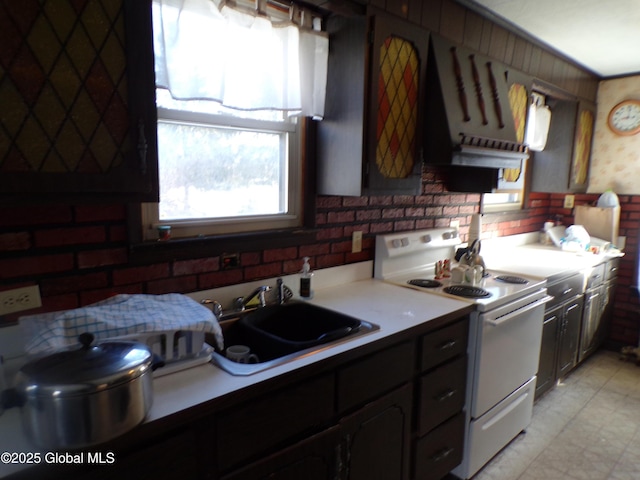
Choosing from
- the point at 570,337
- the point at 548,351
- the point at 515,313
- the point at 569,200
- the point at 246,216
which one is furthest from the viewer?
the point at 569,200

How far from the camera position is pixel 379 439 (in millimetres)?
1565

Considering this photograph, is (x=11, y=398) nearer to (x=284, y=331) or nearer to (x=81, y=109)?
(x=81, y=109)

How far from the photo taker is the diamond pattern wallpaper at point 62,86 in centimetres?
92

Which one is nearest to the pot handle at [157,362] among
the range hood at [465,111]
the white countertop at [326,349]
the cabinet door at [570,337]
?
the white countertop at [326,349]

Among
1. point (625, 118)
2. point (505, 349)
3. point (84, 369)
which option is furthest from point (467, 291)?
point (625, 118)

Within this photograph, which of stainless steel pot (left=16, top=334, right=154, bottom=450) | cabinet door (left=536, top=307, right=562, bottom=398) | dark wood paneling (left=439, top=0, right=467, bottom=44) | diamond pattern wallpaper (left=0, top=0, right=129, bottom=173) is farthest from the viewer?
cabinet door (left=536, top=307, right=562, bottom=398)

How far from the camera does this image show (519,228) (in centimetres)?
374

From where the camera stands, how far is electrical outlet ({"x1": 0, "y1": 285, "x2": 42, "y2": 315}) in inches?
47.2

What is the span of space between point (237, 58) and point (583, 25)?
7.57 ft

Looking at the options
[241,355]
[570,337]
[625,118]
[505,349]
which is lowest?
[570,337]

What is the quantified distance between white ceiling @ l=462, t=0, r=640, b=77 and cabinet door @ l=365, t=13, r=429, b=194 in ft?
2.06

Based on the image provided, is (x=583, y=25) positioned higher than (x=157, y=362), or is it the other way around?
(x=583, y=25)

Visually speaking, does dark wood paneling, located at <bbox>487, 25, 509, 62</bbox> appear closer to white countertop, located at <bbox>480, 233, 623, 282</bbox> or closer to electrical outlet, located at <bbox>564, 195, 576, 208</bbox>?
white countertop, located at <bbox>480, 233, 623, 282</bbox>

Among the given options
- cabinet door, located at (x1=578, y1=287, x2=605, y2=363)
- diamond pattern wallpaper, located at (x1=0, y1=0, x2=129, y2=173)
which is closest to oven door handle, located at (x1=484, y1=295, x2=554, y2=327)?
cabinet door, located at (x1=578, y1=287, x2=605, y2=363)
